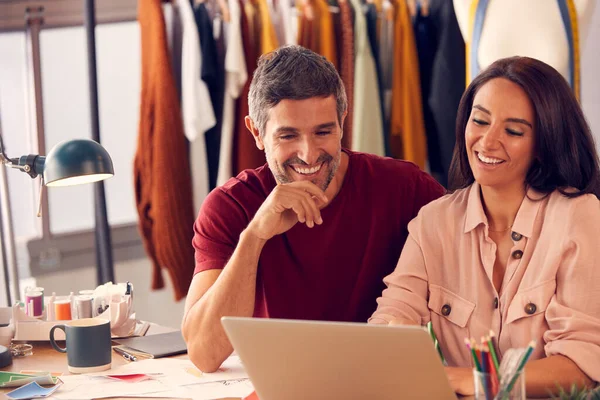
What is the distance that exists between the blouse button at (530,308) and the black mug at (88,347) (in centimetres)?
91

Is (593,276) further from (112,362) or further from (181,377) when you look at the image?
(112,362)

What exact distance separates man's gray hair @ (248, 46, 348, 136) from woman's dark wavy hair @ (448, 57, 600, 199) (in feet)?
1.26

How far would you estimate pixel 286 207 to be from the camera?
1.98 m

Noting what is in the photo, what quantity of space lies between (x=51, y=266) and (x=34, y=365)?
71.9 inches

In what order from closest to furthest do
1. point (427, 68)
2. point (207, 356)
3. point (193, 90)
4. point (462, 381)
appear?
1. point (462, 381)
2. point (207, 356)
3. point (193, 90)
4. point (427, 68)

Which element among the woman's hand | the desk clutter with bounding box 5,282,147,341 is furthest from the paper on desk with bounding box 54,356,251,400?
the woman's hand

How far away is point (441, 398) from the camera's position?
4.52ft

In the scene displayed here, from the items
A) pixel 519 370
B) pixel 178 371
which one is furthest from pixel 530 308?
pixel 178 371

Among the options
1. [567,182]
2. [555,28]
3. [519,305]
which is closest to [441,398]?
[519,305]

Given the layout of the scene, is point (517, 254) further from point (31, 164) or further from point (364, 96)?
point (364, 96)

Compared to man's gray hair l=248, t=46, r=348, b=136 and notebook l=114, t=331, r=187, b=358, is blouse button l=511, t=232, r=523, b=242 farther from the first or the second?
notebook l=114, t=331, r=187, b=358

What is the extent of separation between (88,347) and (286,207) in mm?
538

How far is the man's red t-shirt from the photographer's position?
213cm

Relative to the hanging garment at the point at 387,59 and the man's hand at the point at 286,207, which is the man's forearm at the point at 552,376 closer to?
the man's hand at the point at 286,207
